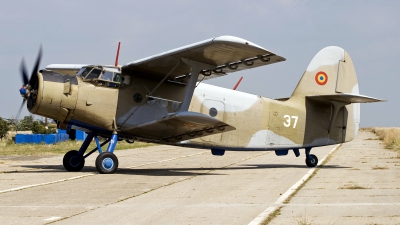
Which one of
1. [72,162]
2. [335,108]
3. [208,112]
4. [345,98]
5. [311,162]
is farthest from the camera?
[335,108]

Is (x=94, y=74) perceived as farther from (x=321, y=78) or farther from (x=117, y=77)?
(x=321, y=78)

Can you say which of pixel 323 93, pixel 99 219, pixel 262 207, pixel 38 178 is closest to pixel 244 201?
pixel 262 207

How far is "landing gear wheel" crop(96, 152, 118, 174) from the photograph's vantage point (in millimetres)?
14070

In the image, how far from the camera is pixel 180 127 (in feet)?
46.4

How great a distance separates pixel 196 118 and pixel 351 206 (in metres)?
5.53

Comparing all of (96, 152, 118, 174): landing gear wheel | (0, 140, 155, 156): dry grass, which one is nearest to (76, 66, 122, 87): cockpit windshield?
(96, 152, 118, 174): landing gear wheel

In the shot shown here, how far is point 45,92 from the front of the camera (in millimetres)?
13359

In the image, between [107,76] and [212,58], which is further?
[107,76]

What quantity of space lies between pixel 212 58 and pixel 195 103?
6.94 feet

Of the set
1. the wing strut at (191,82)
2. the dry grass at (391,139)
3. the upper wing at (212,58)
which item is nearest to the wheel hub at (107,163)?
the wing strut at (191,82)

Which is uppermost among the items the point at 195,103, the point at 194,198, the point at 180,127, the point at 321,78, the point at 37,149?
the point at 321,78

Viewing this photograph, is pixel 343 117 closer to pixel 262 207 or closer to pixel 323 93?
pixel 323 93

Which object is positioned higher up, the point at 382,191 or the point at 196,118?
the point at 196,118

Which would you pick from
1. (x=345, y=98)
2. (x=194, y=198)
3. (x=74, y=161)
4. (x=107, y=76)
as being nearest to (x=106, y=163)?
(x=74, y=161)
